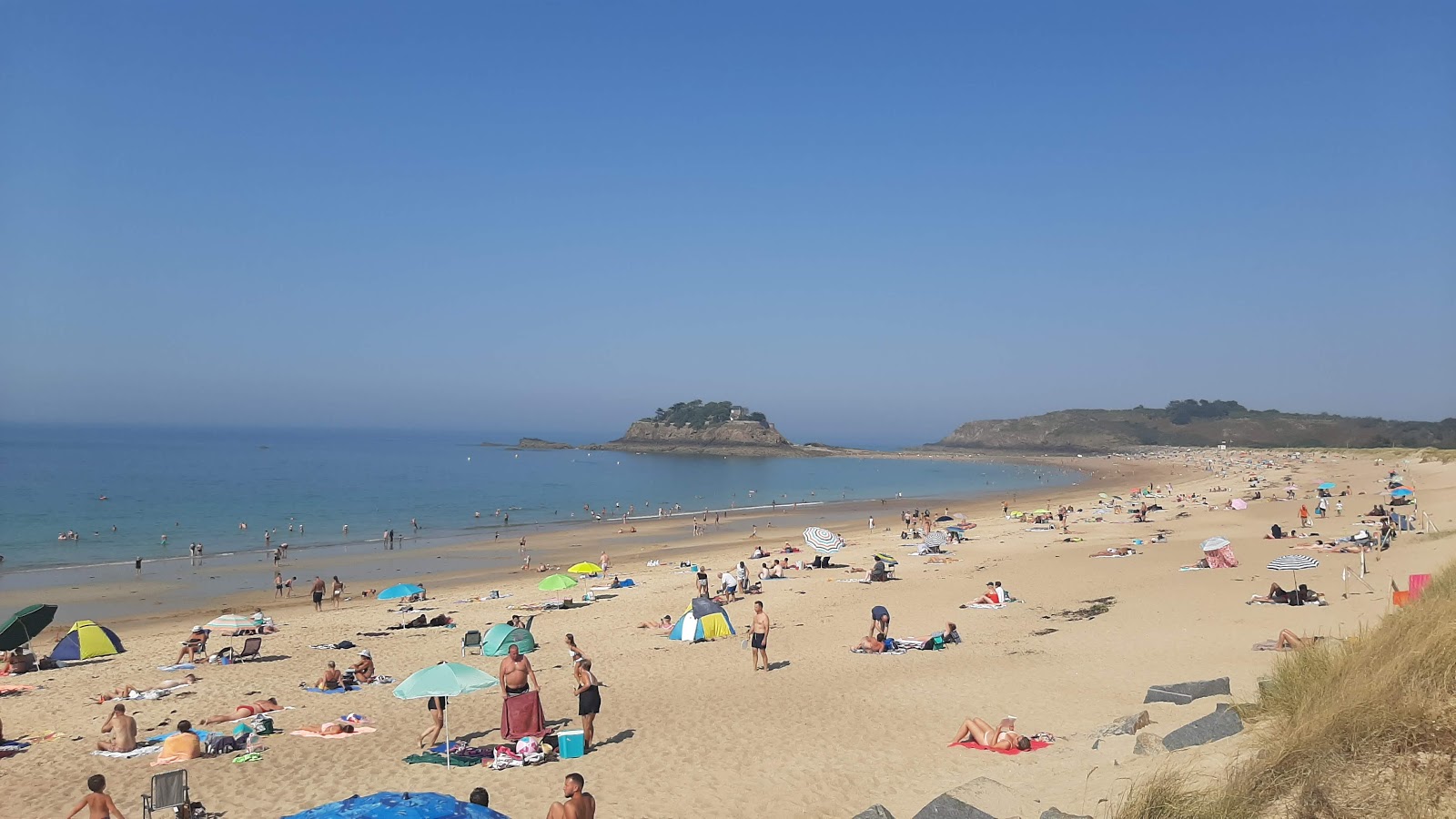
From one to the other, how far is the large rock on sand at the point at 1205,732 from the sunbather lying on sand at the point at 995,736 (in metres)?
2.32

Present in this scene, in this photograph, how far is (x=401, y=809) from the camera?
19.7 feet

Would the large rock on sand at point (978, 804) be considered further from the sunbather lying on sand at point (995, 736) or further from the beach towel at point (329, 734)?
the beach towel at point (329, 734)

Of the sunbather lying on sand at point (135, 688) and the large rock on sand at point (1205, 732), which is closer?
the large rock on sand at point (1205, 732)

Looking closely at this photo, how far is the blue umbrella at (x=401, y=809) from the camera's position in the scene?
5953 mm

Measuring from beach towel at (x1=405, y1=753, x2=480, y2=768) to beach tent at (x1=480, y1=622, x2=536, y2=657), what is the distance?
571cm

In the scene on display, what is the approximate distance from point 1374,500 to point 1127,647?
32.0 meters

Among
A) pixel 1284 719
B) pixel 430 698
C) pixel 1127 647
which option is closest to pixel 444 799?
pixel 430 698

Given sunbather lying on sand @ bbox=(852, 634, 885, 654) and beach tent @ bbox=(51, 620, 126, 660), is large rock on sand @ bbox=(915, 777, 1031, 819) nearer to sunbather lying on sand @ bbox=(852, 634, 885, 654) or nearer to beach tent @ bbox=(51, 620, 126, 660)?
sunbather lying on sand @ bbox=(852, 634, 885, 654)

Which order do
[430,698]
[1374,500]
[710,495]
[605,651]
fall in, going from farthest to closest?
[710,495], [1374,500], [605,651], [430,698]

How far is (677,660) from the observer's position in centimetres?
1552

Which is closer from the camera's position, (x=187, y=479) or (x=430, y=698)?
(x=430, y=698)

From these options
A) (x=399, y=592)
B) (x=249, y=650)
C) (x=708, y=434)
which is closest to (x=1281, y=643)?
(x=249, y=650)

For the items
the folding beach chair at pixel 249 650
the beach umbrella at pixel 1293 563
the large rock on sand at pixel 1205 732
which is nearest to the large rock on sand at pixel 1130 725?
the large rock on sand at pixel 1205 732

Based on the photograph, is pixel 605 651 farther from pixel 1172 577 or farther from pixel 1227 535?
pixel 1227 535
